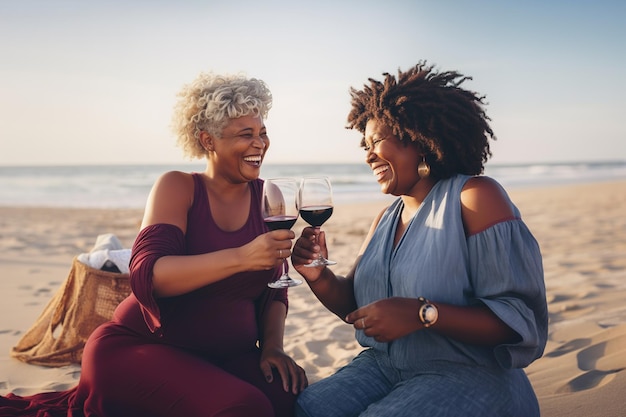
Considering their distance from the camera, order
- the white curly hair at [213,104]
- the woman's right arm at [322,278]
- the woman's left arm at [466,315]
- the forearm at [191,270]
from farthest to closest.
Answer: the white curly hair at [213,104]
the woman's right arm at [322,278]
the forearm at [191,270]
the woman's left arm at [466,315]

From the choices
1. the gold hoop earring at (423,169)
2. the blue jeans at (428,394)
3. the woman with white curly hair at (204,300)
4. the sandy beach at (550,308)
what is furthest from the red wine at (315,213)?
the sandy beach at (550,308)

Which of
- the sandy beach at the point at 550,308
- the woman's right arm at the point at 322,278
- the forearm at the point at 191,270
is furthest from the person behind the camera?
the sandy beach at the point at 550,308

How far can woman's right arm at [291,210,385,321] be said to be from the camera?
9.25ft

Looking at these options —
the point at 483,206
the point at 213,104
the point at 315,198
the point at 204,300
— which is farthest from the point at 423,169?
the point at 204,300

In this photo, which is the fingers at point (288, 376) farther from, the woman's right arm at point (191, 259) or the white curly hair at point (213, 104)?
the white curly hair at point (213, 104)

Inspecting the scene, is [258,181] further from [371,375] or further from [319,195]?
[371,375]

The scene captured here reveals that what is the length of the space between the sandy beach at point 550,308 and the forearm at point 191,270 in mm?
2005

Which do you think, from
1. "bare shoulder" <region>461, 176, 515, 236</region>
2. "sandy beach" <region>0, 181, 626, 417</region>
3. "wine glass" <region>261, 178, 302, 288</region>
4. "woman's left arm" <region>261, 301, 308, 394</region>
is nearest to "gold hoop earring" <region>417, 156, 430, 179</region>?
"bare shoulder" <region>461, 176, 515, 236</region>

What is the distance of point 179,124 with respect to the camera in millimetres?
3393

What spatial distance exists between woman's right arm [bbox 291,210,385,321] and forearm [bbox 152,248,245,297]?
1.09 ft

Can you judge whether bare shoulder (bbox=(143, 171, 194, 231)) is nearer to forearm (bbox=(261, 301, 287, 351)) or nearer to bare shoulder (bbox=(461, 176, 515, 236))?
forearm (bbox=(261, 301, 287, 351))

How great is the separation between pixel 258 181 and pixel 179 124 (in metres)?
0.57

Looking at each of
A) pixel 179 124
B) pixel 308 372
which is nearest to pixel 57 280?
pixel 308 372

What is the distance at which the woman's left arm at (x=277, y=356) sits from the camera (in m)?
2.99
